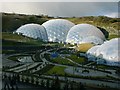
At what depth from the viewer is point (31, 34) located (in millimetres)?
38344

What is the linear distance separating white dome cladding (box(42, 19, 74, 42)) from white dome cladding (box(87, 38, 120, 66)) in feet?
44.3

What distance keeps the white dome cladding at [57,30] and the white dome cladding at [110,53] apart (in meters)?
13.5

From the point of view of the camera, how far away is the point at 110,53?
23.5 m

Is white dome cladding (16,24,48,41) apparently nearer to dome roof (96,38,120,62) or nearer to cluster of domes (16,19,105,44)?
cluster of domes (16,19,105,44)

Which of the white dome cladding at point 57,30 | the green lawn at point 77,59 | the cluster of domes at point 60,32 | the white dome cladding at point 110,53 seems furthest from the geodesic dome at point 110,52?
the white dome cladding at point 57,30

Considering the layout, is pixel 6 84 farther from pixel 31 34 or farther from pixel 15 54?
pixel 31 34

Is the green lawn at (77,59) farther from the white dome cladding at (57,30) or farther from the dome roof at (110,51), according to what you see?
the white dome cladding at (57,30)

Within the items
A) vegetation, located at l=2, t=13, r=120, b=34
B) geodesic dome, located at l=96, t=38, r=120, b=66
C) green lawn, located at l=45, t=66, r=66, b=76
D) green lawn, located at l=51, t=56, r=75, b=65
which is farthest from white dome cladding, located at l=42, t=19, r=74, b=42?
green lawn, located at l=45, t=66, r=66, b=76

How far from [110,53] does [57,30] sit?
16.6 metres

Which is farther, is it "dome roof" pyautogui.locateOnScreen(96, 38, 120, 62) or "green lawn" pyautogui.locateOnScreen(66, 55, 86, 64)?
"dome roof" pyautogui.locateOnScreen(96, 38, 120, 62)

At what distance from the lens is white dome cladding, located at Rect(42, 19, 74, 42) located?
38594mm

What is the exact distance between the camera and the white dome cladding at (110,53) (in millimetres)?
22450

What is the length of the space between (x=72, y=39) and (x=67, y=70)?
58.1 feet

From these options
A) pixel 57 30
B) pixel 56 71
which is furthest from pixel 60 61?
pixel 57 30
